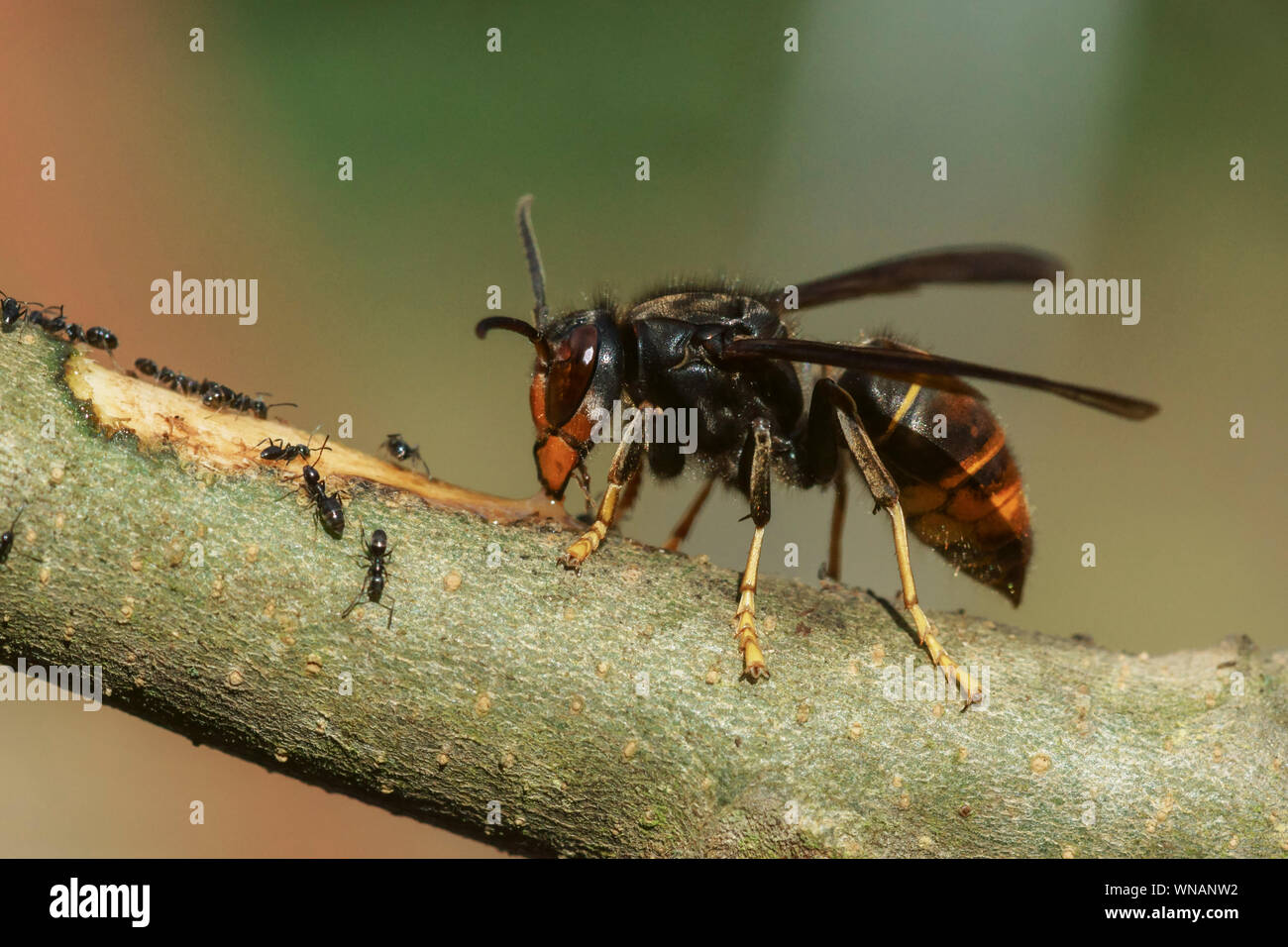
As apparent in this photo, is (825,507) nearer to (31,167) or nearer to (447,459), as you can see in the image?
(447,459)

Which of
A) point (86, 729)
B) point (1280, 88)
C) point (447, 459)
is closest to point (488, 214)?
point (447, 459)

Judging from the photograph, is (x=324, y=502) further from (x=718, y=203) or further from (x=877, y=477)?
(x=718, y=203)

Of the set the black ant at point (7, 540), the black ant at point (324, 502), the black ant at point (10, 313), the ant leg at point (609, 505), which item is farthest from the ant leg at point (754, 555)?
the black ant at point (10, 313)

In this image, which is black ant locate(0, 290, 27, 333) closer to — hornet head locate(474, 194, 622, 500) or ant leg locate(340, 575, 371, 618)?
ant leg locate(340, 575, 371, 618)

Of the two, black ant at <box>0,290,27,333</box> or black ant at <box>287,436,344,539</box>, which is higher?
black ant at <box>0,290,27,333</box>

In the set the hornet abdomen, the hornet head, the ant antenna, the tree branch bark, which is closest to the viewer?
the tree branch bark

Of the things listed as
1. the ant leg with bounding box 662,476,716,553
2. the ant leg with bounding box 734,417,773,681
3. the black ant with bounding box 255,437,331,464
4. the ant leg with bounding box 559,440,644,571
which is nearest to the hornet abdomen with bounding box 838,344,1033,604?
the ant leg with bounding box 734,417,773,681
